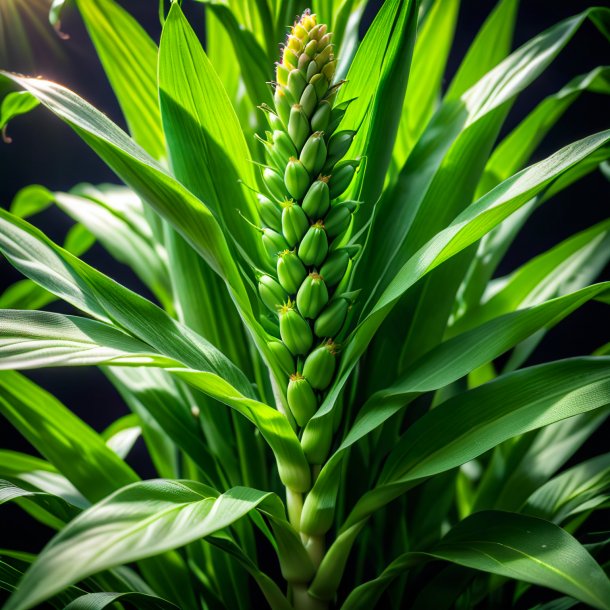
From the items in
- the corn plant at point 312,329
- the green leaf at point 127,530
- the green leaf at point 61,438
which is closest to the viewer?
the green leaf at point 127,530

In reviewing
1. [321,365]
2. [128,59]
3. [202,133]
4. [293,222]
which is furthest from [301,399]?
[128,59]

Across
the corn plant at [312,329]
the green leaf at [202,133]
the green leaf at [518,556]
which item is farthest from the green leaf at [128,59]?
the green leaf at [518,556]

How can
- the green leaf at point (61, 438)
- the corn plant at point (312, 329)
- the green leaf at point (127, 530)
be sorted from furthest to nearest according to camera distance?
the green leaf at point (61, 438), the corn plant at point (312, 329), the green leaf at point (127, 530)

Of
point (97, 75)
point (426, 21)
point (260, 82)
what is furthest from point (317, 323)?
point (97, 75)

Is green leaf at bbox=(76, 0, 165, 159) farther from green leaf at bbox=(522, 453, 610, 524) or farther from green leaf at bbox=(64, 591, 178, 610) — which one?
green leaf at bbox=(522, 453, 610, 524)

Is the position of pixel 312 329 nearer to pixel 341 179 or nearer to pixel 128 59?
pixel 341 179

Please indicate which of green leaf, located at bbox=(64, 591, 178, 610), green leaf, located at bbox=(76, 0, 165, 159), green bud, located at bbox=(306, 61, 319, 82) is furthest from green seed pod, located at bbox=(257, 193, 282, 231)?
green leaf, located at bbox=(64, 591, 178, 610)

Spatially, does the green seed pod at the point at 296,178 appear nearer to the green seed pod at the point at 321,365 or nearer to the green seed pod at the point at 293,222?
the green seed pod at the point at 293,222
